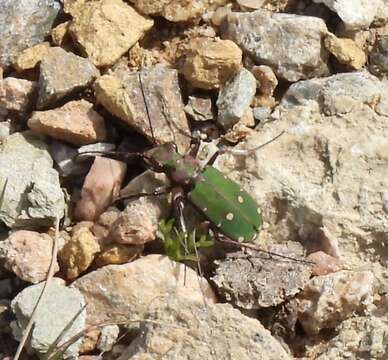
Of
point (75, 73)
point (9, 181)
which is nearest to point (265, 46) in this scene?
point (75, 73)

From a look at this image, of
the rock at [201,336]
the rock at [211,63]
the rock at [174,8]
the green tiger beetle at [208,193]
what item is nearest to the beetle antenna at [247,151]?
the green tiger beetle at [208,193]

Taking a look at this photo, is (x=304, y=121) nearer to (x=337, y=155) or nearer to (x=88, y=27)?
(x=337, y=155)

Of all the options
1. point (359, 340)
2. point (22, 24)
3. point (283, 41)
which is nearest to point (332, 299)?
point (359, 340)

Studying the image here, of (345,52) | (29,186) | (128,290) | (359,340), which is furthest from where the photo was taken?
(345,52)

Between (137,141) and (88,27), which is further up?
(88,27)

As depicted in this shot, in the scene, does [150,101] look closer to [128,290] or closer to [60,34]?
[60,34]
